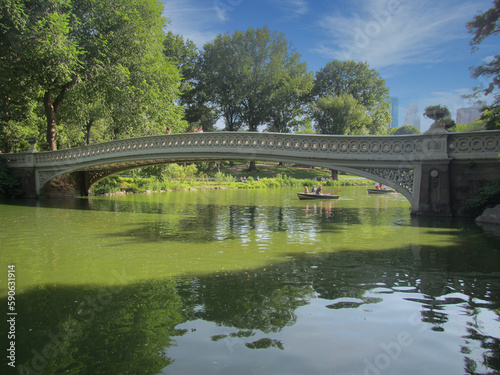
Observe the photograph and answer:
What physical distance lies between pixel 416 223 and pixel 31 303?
32.4 feet

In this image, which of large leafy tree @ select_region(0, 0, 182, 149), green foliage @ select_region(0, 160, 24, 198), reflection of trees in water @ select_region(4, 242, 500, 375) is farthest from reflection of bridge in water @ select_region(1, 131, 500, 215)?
green foliage @ select_region(0, 160, 24, 198)

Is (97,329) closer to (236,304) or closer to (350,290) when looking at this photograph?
(236,304)

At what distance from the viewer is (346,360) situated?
3.20 metres

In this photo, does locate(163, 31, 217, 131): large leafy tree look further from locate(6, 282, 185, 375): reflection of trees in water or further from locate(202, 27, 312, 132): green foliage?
locate(6, 282, 185, 375): reflection of trees in water

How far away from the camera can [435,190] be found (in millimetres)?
12141

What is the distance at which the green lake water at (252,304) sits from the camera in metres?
3.21

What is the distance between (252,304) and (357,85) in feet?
162

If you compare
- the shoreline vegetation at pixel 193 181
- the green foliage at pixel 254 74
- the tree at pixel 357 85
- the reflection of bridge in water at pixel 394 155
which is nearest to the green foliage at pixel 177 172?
the shoreline vegetation at pixel 193 181

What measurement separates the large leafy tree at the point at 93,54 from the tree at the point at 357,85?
3021 cm

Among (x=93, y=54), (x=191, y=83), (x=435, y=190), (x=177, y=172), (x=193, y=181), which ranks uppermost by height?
(x=191, y=83)

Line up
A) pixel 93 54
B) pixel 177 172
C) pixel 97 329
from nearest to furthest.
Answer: pixel 97 329
pixel 93 54
pixel 177 172

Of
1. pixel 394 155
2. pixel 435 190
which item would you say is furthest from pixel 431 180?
pixel 394 155

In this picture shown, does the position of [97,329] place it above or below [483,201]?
below

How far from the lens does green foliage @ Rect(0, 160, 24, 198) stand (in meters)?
20.6
